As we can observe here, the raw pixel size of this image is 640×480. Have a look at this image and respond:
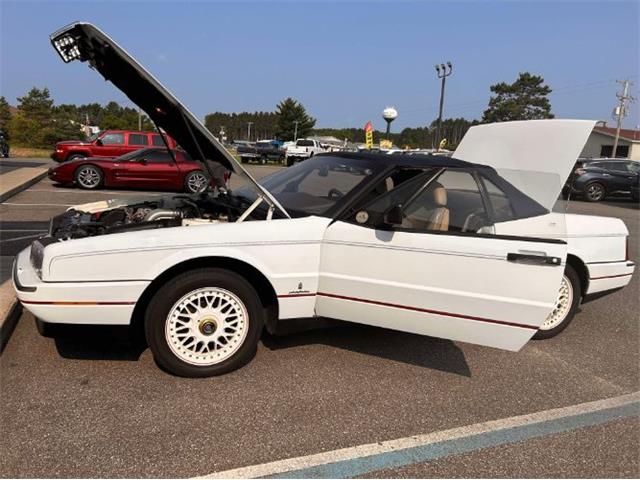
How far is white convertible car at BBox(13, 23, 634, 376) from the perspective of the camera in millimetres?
2896

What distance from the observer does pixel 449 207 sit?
3.46 m

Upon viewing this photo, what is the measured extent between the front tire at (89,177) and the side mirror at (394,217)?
1124 cm

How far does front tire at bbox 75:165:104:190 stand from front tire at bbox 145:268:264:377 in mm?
10760

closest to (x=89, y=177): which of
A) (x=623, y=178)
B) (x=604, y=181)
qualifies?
(x=604, y=181)

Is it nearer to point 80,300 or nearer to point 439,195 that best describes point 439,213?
point 439,195

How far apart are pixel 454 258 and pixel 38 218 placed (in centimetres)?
752

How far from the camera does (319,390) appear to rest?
312cm

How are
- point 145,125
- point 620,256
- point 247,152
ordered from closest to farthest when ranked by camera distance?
point 620,256 < point 247,152 < point 145,125

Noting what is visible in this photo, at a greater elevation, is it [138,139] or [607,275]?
[138,139]

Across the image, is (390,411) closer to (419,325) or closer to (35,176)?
(419,325)

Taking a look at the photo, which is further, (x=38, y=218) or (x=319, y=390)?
(x=38, y=218)

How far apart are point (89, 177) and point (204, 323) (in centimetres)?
1093

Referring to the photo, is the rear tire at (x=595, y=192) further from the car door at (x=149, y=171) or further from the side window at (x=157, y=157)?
the side window at (x=157, y=157)

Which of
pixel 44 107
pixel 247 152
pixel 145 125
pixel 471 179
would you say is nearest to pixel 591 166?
pixel 471 179
